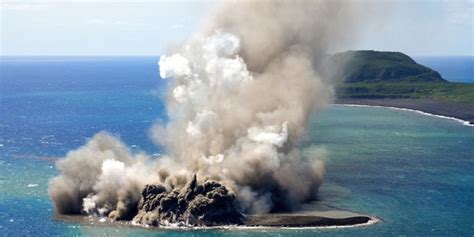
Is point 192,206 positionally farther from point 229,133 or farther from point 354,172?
point 354,172

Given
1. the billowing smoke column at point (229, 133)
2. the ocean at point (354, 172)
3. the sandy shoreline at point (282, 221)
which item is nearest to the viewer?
the ocean at point (354, 172)

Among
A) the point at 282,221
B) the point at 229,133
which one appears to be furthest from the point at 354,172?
the point at 282,221

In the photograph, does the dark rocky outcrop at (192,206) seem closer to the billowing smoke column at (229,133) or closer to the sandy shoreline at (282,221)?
the billowing smoke column at (229,133)

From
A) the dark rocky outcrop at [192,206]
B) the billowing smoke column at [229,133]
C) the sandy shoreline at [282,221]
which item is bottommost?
the sandy shoreline at [282,221]

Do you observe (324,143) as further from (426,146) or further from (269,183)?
(269,183)

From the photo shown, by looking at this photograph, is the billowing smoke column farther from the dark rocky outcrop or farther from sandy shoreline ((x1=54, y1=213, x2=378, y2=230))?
sandy shoreline ((x1=54, y1=213, x2=378, y2=230))

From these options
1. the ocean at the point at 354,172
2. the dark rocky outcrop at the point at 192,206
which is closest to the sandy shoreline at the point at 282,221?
the dark rocky outcrop at the point at 192,206
